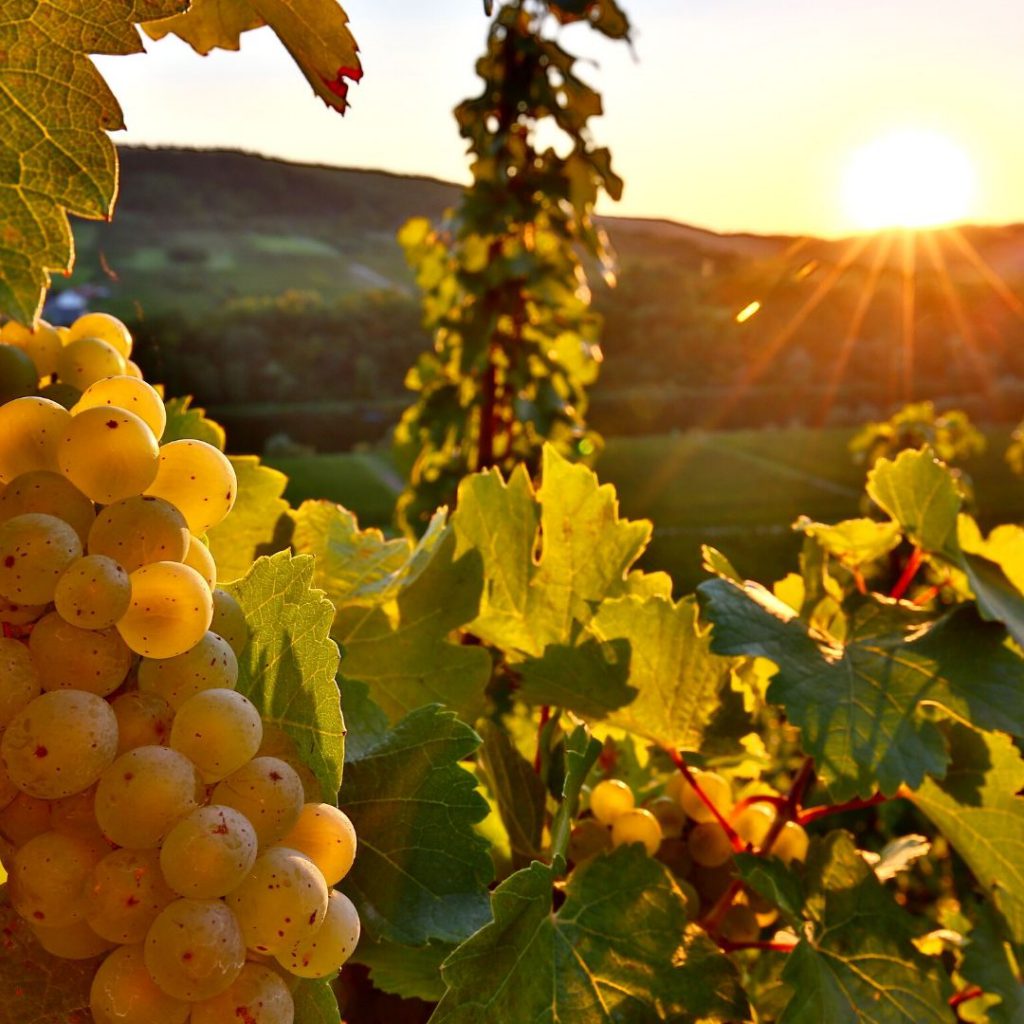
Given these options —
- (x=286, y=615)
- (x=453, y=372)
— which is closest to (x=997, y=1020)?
(x=286, y=615)

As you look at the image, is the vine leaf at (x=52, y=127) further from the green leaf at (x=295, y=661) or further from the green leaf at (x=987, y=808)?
the green leaf at (x=987, y=808)

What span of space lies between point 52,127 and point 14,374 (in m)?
0.12

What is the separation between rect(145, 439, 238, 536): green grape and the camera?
1.25 feet

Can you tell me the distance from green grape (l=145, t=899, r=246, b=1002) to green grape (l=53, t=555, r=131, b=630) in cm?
9

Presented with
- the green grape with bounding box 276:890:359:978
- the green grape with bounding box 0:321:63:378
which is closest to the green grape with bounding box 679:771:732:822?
the green grape with bounding box 276:890:359:978

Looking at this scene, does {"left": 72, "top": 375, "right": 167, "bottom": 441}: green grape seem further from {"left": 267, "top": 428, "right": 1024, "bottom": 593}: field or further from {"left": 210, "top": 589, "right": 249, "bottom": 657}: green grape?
{"left": 267, "top": 428, "right": 1024, "bottom": 593}: field

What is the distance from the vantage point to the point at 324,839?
0.36m

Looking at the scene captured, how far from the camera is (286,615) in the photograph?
1.28 feet

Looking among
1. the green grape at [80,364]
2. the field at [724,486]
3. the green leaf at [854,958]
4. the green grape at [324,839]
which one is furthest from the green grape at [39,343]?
the field at [724,486]

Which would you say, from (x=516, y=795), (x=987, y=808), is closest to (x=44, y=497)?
(x=516, y=795)

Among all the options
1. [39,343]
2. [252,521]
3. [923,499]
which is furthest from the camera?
[923,499]

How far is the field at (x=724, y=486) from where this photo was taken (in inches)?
504

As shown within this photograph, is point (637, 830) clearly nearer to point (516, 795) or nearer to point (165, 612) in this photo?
point (516, 795)

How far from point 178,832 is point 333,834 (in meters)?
0.06
